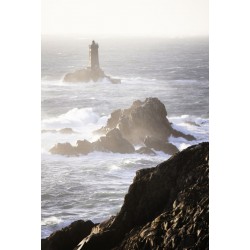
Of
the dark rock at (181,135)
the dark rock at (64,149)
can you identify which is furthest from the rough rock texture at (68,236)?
the dark rock at (181,135)

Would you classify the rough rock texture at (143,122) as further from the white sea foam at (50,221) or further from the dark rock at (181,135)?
the white sea foam at (50,221)

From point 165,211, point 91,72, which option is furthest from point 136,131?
point 165,211

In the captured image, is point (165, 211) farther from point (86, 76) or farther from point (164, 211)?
point (86, 76)

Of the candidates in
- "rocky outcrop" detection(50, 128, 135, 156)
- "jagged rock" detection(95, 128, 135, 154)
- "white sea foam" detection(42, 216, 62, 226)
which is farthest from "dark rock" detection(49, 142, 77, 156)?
"white sea foam" detection(42, 216, 62, 226)
